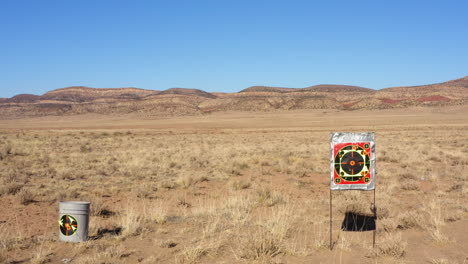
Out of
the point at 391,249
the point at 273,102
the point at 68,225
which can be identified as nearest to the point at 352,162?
the point at 391,249

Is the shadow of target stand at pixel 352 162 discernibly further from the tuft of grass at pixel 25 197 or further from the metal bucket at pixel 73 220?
the tuft of grass at pixel 25 197

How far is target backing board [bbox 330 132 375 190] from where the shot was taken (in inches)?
268

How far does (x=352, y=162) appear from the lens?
22.5 feet

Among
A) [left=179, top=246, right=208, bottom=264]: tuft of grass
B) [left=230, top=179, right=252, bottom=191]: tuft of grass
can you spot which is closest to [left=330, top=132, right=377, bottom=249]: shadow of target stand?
[left=179, top=246, right=208, bottom=264]: tuft of grass

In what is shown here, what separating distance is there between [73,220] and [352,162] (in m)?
4.94

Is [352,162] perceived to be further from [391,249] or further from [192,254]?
[192,254]

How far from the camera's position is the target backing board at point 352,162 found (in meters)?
6.82

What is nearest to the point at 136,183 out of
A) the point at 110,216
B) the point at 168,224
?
the point at 110,216

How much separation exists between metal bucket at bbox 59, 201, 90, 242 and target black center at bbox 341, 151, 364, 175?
4.57 m

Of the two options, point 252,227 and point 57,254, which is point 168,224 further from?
point 57,254

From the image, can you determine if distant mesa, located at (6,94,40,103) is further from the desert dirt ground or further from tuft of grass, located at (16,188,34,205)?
tuft of grass, located at (16,188,34,205)

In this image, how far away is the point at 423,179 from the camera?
15.2 meters

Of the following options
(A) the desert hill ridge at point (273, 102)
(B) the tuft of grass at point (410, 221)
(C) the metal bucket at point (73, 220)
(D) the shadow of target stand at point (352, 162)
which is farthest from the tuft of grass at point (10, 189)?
(A) the desert hill ridge at point (273, 102)

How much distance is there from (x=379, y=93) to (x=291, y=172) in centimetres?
11330
